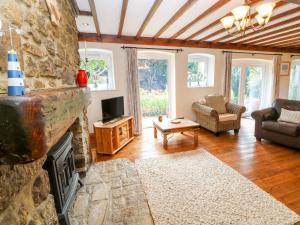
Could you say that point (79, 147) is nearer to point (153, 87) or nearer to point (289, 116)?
point (153, 87)

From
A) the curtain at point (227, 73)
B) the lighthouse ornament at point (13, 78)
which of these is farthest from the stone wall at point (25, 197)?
the curtain at point (227, 73)

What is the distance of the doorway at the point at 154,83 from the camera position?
4453 millimetres

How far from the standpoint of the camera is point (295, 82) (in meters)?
6.28

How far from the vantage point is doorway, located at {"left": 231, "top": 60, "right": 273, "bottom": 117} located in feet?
17.6

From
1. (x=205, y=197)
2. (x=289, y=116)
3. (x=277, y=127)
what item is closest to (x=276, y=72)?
(x=289, y=116)

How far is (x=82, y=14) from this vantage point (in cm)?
258

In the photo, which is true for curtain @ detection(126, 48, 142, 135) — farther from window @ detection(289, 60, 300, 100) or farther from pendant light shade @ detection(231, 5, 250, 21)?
window @ detection(289, 60, 300, 100)

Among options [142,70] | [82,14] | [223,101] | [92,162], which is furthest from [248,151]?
[82,14]

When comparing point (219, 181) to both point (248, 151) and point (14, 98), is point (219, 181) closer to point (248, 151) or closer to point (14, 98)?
point (248, 151)

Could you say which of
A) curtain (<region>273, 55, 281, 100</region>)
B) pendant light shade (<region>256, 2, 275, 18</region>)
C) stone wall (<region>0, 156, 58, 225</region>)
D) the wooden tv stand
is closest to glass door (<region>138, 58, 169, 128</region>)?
the wooden tv stand

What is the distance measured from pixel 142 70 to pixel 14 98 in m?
4.11

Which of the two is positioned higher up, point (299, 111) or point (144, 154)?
point (299, 111)

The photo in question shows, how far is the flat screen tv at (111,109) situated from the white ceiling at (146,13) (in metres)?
1.44

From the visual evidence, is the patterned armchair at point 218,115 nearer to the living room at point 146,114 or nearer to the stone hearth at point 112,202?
the living room at point 146,114
